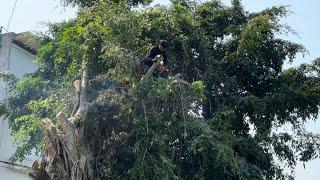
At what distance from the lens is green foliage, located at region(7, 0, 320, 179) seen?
32.0 feet

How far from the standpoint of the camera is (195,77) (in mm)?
11945

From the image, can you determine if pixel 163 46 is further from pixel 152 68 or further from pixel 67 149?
pixel 67 149

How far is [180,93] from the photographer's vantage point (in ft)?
32.2

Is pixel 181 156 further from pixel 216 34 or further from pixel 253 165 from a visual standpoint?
pixel 216 34

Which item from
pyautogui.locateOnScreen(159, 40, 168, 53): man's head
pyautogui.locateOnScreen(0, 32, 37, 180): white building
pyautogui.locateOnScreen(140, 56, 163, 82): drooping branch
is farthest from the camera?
pyautogui.locateOnScreen(0, 32, 37, 180): white building

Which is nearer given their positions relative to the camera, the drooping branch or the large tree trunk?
the large tree trunk

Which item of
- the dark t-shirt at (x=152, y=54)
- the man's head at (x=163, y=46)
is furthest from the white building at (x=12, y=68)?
the dark t-shirt at (x=152, y=54)

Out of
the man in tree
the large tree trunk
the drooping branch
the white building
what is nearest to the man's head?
the man in tree

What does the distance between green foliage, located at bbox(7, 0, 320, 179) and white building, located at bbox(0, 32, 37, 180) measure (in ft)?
8.07

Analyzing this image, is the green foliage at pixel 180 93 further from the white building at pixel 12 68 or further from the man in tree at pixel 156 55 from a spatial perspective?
the white building at pixel 12 68

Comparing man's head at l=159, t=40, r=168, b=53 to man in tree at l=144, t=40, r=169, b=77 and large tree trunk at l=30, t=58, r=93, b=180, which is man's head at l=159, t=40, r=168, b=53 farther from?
large tree trunk at l=30, t=58, r=93, b=180

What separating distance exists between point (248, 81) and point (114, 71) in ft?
13.6

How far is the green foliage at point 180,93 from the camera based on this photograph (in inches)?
384

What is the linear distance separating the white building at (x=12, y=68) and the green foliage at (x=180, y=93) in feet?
8.07
